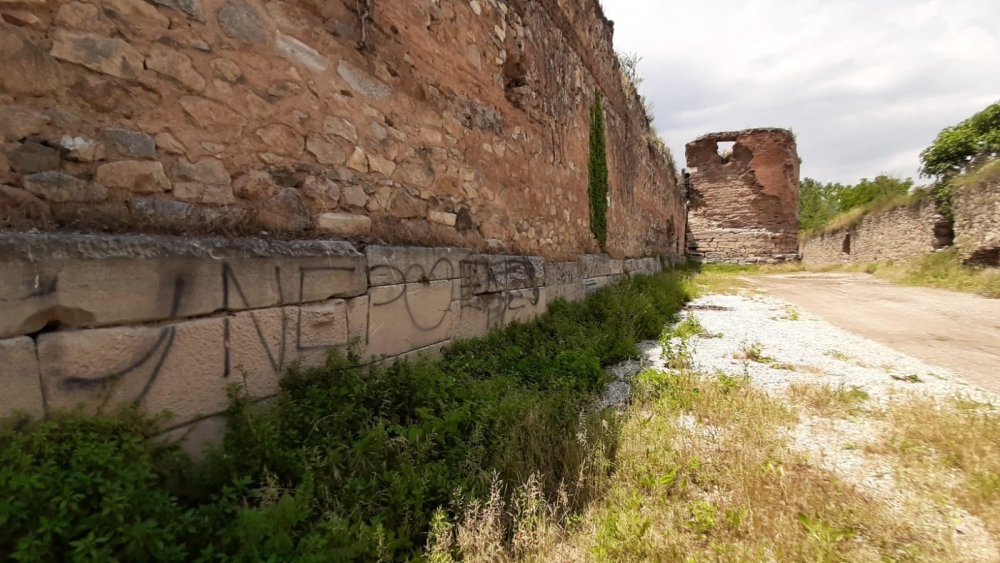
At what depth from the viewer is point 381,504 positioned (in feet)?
6.49

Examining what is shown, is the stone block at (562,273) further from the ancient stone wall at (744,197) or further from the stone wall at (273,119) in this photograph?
the ancient stone wall at (744,197)

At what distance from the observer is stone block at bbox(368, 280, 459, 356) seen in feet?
9.91

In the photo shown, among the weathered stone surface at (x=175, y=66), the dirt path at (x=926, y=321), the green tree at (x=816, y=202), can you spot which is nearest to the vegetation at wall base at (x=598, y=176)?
the dirt path at (x=926, y=321)

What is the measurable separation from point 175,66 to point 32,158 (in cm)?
75

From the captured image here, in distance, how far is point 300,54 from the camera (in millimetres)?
2674

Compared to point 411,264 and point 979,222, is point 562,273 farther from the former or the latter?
point 979,222

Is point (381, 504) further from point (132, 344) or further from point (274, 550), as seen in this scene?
point (132, 344)

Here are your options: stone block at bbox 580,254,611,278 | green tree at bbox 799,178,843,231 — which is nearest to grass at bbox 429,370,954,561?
stone block at bbox 580,254,611,278

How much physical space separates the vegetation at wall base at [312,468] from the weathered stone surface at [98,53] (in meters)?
1.50

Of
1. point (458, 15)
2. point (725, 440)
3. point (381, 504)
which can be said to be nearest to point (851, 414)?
point (725, 440)

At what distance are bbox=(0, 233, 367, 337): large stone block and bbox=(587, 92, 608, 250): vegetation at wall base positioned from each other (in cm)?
598

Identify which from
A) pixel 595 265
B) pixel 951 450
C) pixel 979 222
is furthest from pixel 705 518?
pixel 979 222

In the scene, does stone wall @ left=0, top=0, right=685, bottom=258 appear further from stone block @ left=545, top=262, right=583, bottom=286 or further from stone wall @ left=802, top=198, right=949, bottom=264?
stone wall @ left=802, top=198, right=949, bottom=264

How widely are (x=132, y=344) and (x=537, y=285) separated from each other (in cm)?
411
